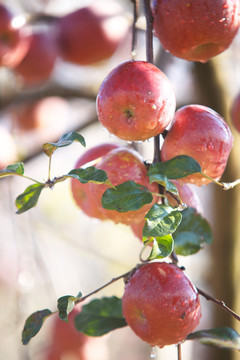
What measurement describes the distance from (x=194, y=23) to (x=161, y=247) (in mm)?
310

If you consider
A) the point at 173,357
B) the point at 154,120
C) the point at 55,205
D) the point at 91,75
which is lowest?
the point at 173,357

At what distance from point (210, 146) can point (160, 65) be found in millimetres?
653

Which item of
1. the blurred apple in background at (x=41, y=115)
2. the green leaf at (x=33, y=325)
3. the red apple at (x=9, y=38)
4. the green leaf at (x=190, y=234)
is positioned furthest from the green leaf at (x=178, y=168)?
the blurred apple in background at (x=41, y=115)

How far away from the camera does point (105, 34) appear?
56.9 inches

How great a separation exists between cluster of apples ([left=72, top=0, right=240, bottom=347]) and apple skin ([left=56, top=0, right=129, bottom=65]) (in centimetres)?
77

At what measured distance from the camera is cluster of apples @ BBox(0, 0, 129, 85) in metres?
1.41

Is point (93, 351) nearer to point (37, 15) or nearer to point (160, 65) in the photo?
point (160, 65)

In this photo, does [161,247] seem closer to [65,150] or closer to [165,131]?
[165,131]

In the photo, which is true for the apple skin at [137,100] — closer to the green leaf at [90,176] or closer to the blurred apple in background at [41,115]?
the green leaf at [90,176]

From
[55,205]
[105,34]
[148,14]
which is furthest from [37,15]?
[55,205]

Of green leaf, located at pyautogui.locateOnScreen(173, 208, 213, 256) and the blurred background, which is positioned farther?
the blurred background

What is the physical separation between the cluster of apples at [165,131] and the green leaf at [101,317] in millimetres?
117

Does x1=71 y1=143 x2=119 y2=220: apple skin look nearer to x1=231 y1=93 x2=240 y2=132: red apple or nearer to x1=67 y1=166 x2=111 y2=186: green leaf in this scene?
x1=67 y1=166 x2=111 y2=186: green leaf

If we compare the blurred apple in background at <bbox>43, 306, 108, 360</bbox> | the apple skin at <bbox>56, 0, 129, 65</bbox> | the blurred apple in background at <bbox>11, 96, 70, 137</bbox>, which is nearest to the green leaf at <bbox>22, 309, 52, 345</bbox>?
the blurred apple in background at <bbox>43, 306, 108, 360</bbox>
